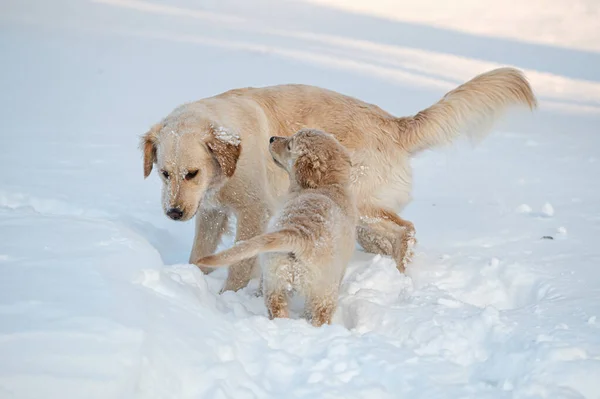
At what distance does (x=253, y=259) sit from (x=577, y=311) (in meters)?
2.19

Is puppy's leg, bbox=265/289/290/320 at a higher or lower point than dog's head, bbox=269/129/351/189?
lower

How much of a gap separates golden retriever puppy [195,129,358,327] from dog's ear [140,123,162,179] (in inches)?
48.7

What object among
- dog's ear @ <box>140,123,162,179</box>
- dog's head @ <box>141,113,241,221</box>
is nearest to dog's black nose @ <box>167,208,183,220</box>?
dog's head @ <box>141,113,241,221</box>

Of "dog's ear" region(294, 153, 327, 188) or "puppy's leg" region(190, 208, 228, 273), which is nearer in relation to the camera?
"dog's ear" region(294, 153, 327, 188)

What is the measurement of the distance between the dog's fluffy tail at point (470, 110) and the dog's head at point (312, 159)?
1224mm

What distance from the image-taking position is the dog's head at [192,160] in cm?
451

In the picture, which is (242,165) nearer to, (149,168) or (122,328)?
(149,168)

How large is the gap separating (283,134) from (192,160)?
95 centimetres

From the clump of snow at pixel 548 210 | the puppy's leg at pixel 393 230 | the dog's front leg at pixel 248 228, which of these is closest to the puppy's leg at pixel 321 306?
the dog's front leg at pixel 248 228

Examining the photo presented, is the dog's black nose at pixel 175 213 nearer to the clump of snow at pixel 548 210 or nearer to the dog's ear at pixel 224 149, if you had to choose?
the dog's ear at pixel 224 149

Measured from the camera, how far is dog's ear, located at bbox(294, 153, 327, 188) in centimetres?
415

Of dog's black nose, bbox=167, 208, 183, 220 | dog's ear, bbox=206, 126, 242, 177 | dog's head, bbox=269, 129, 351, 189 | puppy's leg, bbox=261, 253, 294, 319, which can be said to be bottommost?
dog's black nose, bbox=167, 208, 183, 220

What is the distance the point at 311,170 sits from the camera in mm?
4164

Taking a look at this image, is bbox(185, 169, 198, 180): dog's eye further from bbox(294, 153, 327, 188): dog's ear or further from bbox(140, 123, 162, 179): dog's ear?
bbox(294, 153, 327, 188): dog's ear
